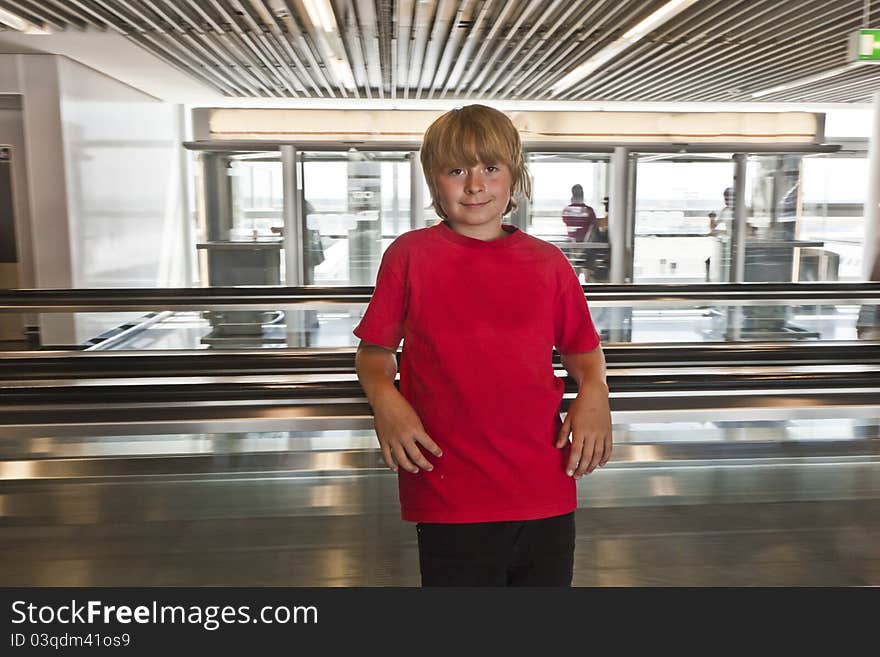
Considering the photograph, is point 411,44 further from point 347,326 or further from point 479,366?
point 479,366

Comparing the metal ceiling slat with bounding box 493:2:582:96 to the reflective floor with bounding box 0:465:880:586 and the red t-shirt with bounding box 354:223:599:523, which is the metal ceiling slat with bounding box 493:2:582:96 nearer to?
the reflective floor with bounding box 0:465:880:586

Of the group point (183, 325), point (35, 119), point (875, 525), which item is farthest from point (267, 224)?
point (875, 525)

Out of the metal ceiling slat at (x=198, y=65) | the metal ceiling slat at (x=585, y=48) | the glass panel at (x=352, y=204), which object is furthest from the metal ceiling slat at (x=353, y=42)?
the metal ceiling slat at (x=585, y=48)

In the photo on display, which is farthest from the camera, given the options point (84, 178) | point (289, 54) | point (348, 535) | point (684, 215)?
point (684, 215)

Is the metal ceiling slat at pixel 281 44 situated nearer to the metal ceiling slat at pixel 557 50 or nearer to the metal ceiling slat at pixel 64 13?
the metal ceiling slat at pixel 64 13

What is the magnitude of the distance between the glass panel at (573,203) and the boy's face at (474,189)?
8.75m

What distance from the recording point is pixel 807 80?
9.97 metres

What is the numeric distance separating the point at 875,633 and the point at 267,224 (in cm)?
942

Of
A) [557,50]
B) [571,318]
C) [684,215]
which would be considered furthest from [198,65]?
[571,318]

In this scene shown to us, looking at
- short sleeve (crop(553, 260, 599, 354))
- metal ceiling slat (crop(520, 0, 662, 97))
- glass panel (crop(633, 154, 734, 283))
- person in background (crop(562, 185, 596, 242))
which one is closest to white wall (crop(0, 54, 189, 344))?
metal ceiling slat (crop(520, 0, 662, 97))

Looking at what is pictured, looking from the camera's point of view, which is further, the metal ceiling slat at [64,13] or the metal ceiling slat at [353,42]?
the metal ceiling slat at [353,42]

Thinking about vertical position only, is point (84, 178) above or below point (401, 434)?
above

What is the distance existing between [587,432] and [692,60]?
26.2 ft

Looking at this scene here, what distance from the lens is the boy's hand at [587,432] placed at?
1.61 metres
